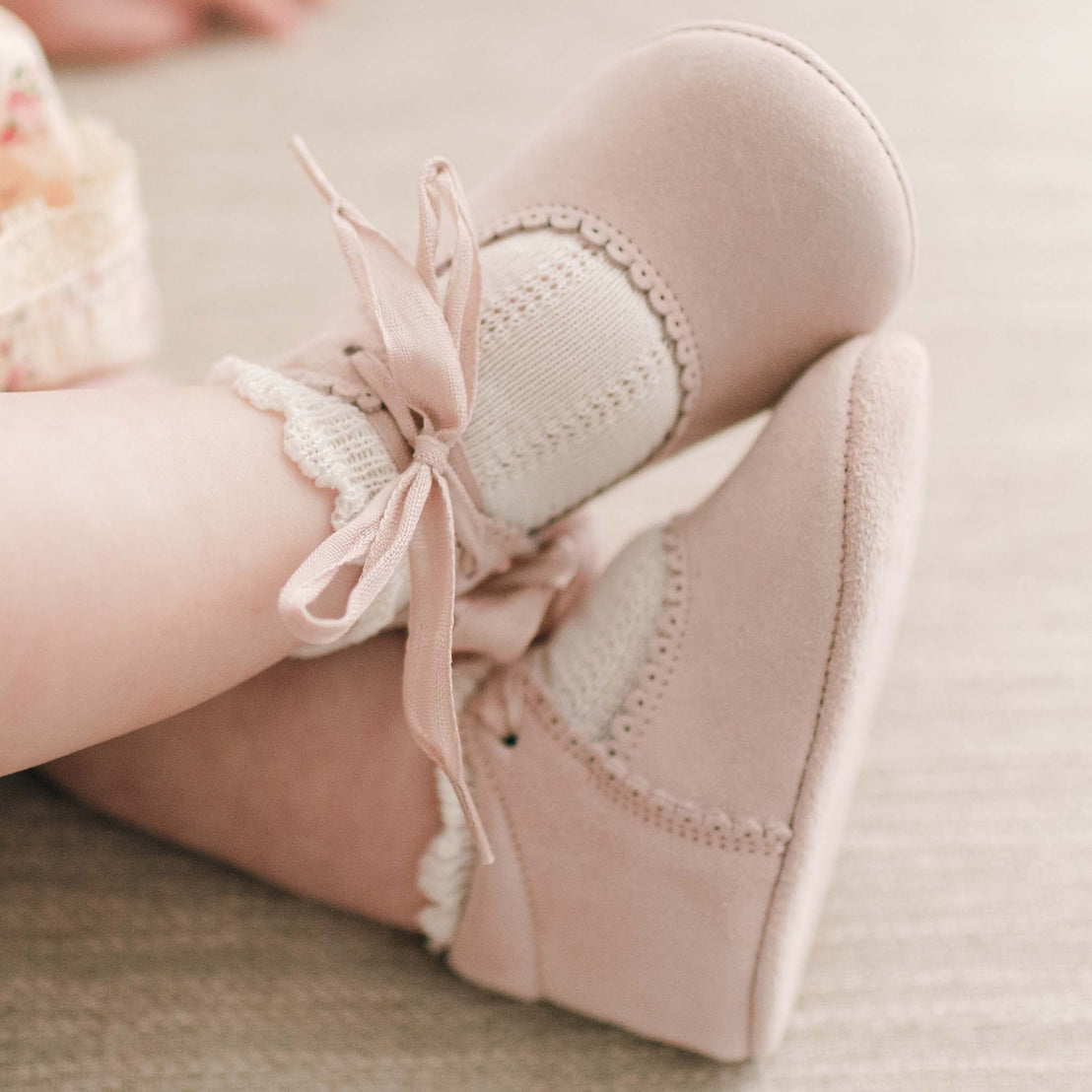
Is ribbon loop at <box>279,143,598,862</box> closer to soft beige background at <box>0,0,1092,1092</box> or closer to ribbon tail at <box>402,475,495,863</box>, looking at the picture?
ribbon tail at <box>402,475,495,863</box>

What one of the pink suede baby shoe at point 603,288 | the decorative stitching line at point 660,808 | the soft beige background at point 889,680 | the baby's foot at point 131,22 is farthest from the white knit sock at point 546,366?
the baby's foot at point 131,22

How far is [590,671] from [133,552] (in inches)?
9.5

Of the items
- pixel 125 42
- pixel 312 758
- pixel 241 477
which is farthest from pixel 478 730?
pixel 125 42

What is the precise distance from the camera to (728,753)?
529 millimetres

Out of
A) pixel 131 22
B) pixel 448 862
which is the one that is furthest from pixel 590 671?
pixel 131 22

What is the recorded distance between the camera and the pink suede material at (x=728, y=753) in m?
0.52

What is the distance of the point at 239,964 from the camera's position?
0.62m

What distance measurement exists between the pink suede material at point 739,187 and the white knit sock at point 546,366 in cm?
3

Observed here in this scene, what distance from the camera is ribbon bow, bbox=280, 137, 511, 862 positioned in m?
0.48

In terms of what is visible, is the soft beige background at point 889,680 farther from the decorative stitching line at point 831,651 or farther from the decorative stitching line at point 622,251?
the decorative stitching line at point 622,251

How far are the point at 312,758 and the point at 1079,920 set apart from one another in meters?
0.47

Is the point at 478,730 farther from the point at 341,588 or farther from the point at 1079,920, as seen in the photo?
the point at 1079,920

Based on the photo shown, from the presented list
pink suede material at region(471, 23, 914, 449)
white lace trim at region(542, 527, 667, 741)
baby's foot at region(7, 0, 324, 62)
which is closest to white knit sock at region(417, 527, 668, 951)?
white lace trim at region(542, 527, 667, 741)

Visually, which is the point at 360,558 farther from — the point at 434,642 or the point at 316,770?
the point at 316,770
